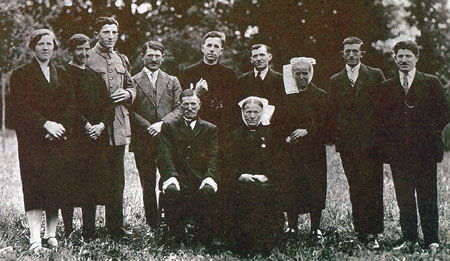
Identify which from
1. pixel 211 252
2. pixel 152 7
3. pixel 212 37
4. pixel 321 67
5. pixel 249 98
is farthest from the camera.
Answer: pixel 152 7

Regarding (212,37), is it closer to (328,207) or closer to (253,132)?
(253,132)

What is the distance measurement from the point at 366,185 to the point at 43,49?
338 centimetres

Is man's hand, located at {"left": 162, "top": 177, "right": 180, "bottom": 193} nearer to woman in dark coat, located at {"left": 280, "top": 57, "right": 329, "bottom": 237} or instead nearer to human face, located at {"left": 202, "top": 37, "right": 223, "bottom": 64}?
woman in dark coat, located at {"left": 280, "top": 57, "right": 329, "bottom": 237}

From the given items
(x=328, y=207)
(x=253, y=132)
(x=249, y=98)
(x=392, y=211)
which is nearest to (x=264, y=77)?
(x=249, y=98)

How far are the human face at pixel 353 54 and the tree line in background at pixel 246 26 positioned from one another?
486mm

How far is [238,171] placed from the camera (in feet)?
14.9

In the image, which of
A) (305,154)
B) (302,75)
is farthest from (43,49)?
(305,154)

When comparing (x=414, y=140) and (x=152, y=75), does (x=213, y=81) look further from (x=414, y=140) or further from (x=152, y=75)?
(x=414, y=140)

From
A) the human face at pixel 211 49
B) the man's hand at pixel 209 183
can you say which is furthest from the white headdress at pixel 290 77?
the man's hand at pixel 209 183

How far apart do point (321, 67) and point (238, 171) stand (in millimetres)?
1667

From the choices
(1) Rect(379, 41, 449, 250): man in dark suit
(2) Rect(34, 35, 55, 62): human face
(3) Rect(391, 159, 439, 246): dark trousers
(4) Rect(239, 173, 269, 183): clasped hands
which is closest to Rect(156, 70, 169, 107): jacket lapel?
(2) Rect(34, 35, 55, 62): human face

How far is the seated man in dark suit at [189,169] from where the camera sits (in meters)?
4.39

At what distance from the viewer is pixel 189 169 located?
14.9ft

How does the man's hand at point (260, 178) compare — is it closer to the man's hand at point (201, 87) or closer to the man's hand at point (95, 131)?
the man's hand at point (201, 87)
